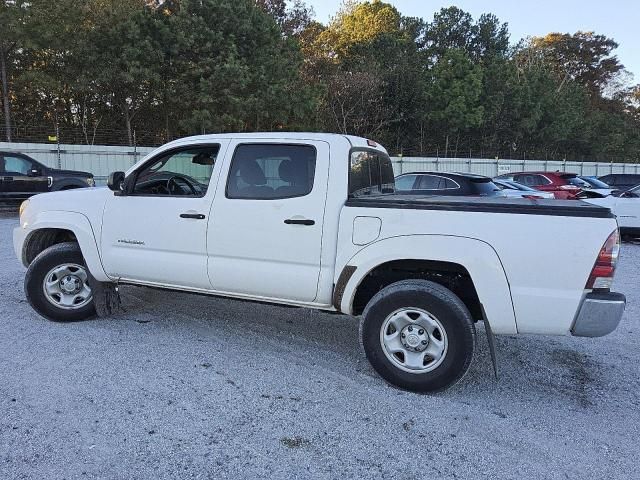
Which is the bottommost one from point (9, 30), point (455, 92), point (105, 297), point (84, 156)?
point (105, 297)

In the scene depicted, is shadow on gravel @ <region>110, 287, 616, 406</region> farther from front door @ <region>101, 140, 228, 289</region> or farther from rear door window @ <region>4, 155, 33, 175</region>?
rear door window @ <region>4, 155, 33, 175</region>

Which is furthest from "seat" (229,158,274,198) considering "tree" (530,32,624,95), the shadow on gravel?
"tree" (530,32,624,95)

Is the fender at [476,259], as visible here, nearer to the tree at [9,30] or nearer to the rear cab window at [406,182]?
the rear cab window at [406,182]

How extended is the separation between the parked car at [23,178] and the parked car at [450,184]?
995 centimetres

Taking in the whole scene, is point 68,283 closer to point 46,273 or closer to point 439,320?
point 46,273

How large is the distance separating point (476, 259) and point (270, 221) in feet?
5.33

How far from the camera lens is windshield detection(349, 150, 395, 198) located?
4333 mm

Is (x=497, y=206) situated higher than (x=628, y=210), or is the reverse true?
(x=497, y=206)

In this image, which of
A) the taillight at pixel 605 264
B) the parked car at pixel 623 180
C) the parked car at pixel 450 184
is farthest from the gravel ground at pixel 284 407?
the parked car at pixel 623 180

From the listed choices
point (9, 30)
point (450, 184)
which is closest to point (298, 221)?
point (450, 184)

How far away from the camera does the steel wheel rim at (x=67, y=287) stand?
5.21 meters

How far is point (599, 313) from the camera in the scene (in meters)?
3.47

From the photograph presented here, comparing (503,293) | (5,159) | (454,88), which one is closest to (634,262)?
(503,293)

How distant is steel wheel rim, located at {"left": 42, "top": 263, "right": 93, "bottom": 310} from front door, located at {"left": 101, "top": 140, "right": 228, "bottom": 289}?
50cm
